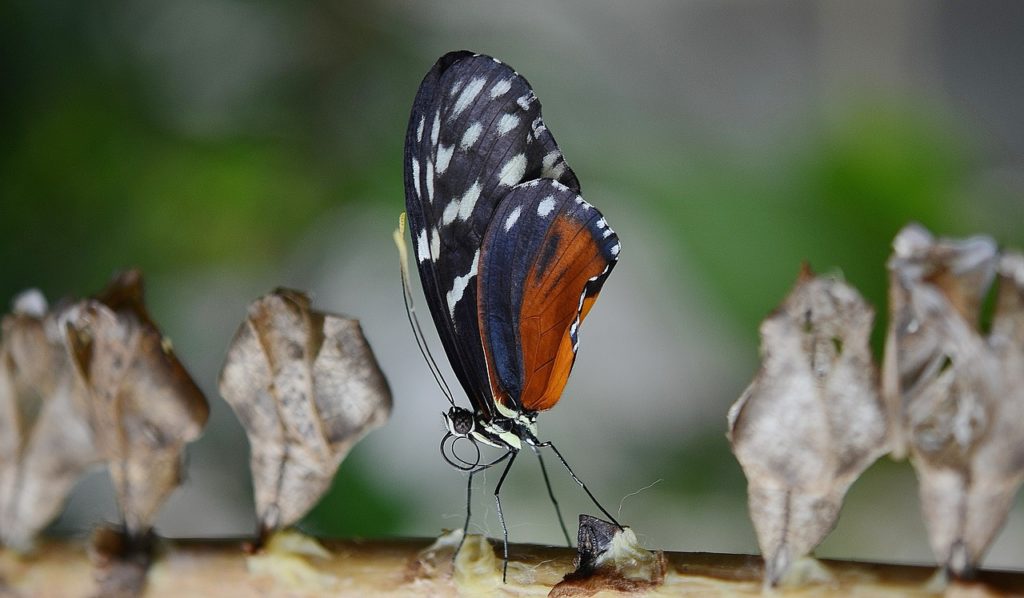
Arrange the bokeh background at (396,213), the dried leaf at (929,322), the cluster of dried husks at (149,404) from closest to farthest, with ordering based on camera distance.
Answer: the dried leaf at (929,322) → the cluster of dried husks at (149,404) → the bokeh background at (396,213)

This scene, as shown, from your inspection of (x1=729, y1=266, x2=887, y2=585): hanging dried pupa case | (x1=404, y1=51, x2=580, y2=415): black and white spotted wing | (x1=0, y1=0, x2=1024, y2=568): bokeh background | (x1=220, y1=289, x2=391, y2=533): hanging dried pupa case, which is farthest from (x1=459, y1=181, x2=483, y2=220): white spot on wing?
(x1=0, y1=0, x2=1024, y2=568): bokeh background

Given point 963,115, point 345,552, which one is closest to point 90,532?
point 345,552

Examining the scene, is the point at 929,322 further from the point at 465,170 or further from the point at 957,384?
the point at 465,170

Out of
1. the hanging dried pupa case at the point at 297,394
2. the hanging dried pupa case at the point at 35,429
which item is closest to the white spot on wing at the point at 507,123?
the hanging dried pupa case at the point at 297,394

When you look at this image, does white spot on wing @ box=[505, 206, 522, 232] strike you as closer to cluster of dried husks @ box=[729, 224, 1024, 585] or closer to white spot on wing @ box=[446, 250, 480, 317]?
white spot on wing @ box=[446, 250, 480, 317]

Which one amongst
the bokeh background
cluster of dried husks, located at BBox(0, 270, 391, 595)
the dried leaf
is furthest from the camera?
the bokeh background

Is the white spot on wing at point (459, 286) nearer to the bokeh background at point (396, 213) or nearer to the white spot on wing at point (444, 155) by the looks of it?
the white spot on wing at point (444, 155)
